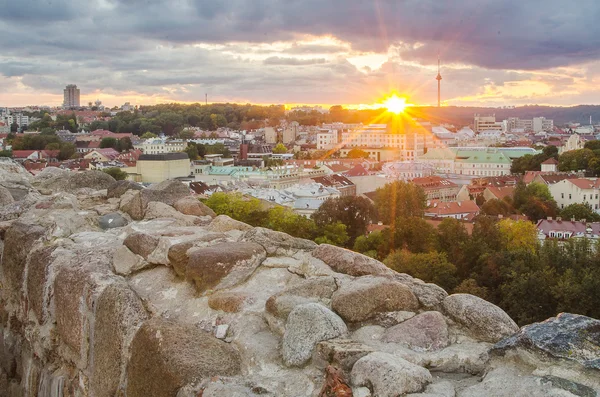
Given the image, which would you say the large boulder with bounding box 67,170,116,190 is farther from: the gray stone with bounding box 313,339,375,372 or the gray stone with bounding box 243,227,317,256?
the gray stone with bounding box 313,339,375,372

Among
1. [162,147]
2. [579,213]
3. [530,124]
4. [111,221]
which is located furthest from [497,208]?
[530,124]

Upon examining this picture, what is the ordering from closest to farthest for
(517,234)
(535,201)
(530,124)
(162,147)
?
(517,234), (535,201), (162,147), (530,124)

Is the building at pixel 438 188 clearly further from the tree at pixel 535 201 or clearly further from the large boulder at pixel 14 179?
the large boulder at pixel 14 179

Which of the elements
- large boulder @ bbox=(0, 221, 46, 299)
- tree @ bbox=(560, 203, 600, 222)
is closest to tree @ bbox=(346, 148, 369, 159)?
tree @ bbox=(560, 203, 600, 222)

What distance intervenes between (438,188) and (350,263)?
49.6 metres

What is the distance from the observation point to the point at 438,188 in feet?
172

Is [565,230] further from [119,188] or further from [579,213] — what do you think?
[119,188]

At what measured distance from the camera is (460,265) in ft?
67.3

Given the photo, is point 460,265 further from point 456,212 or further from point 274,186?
point 274,186

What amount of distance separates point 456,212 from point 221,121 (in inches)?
3512

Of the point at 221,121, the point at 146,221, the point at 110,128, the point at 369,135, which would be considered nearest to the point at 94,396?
the point at 146,221

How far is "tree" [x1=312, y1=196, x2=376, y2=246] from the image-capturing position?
84.5 ft

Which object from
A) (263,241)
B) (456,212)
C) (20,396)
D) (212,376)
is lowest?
(456,212)

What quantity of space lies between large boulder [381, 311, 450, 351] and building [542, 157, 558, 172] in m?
61.6
